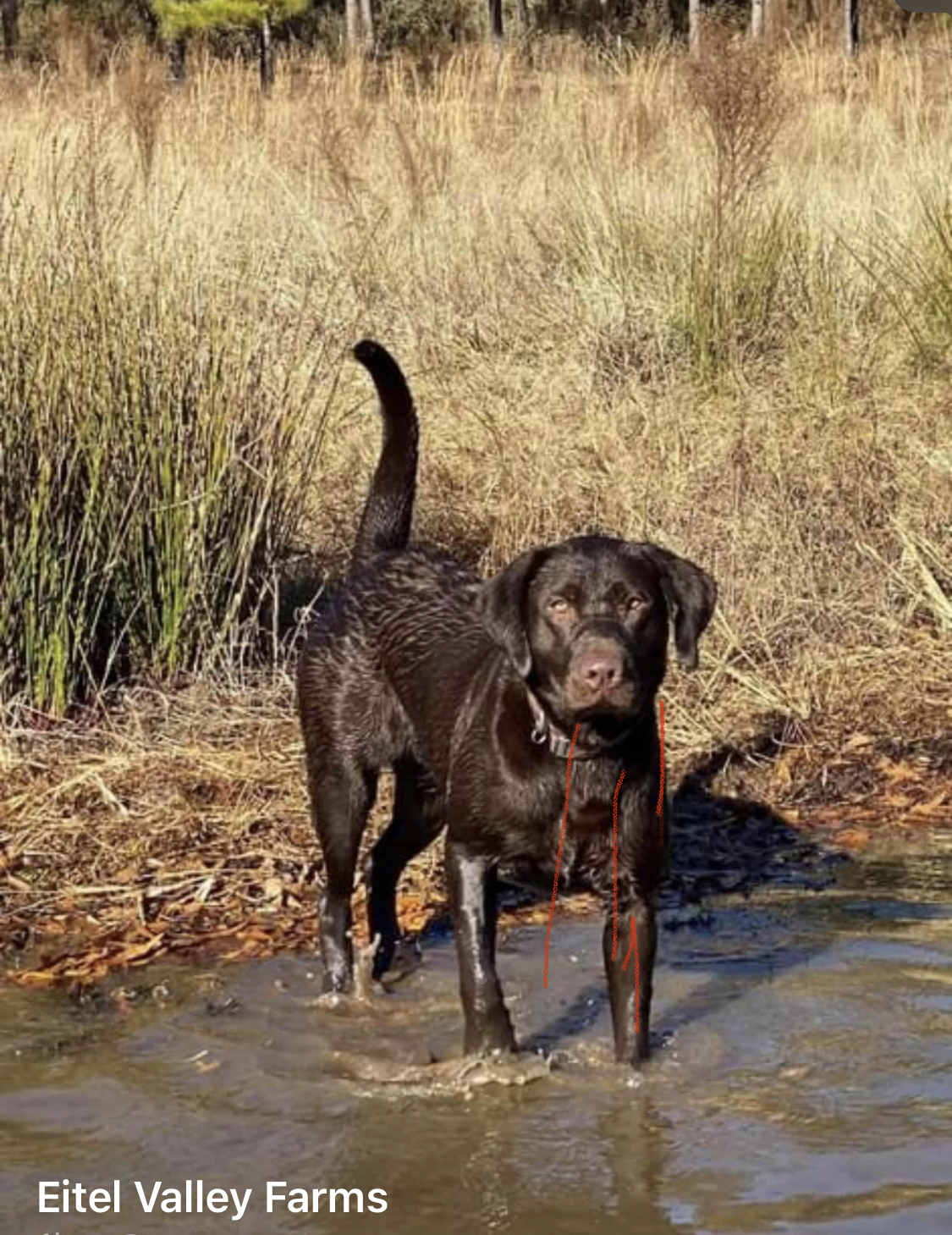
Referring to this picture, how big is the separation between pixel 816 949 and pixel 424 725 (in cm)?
128

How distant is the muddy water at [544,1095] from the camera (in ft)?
13.9

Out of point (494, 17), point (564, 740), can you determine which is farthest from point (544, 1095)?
point (494, 17)

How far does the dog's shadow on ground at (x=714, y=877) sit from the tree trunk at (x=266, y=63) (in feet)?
39.5

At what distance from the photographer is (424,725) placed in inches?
211

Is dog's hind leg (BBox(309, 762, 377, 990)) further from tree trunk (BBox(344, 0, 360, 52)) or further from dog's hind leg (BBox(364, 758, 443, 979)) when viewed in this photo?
tree trunk (BBox(344, 0, 360, 52))

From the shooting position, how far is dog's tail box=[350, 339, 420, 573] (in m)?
5.93

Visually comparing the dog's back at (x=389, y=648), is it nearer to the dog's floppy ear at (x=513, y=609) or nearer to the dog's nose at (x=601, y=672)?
the dog's floppy ear at (x=513, y=609)

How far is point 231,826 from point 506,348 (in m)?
5.74

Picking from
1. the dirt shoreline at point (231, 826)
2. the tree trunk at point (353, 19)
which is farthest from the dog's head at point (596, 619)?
the tree trunk at point (353, 19)

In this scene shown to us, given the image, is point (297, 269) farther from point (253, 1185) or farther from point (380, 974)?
point (253, 1185)

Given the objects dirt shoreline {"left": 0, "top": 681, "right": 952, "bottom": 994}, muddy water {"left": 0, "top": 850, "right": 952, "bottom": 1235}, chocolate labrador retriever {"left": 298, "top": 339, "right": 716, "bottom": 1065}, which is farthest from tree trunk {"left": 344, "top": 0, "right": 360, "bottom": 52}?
chocolate labrador retriever {"left": 298, "top": 339, "right": 716, "bottom": 1065}

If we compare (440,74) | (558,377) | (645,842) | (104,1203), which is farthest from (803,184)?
(104,1203)

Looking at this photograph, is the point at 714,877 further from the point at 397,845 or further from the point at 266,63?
the point at 266,63

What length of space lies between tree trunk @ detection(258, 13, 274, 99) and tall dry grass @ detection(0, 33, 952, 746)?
188cm
